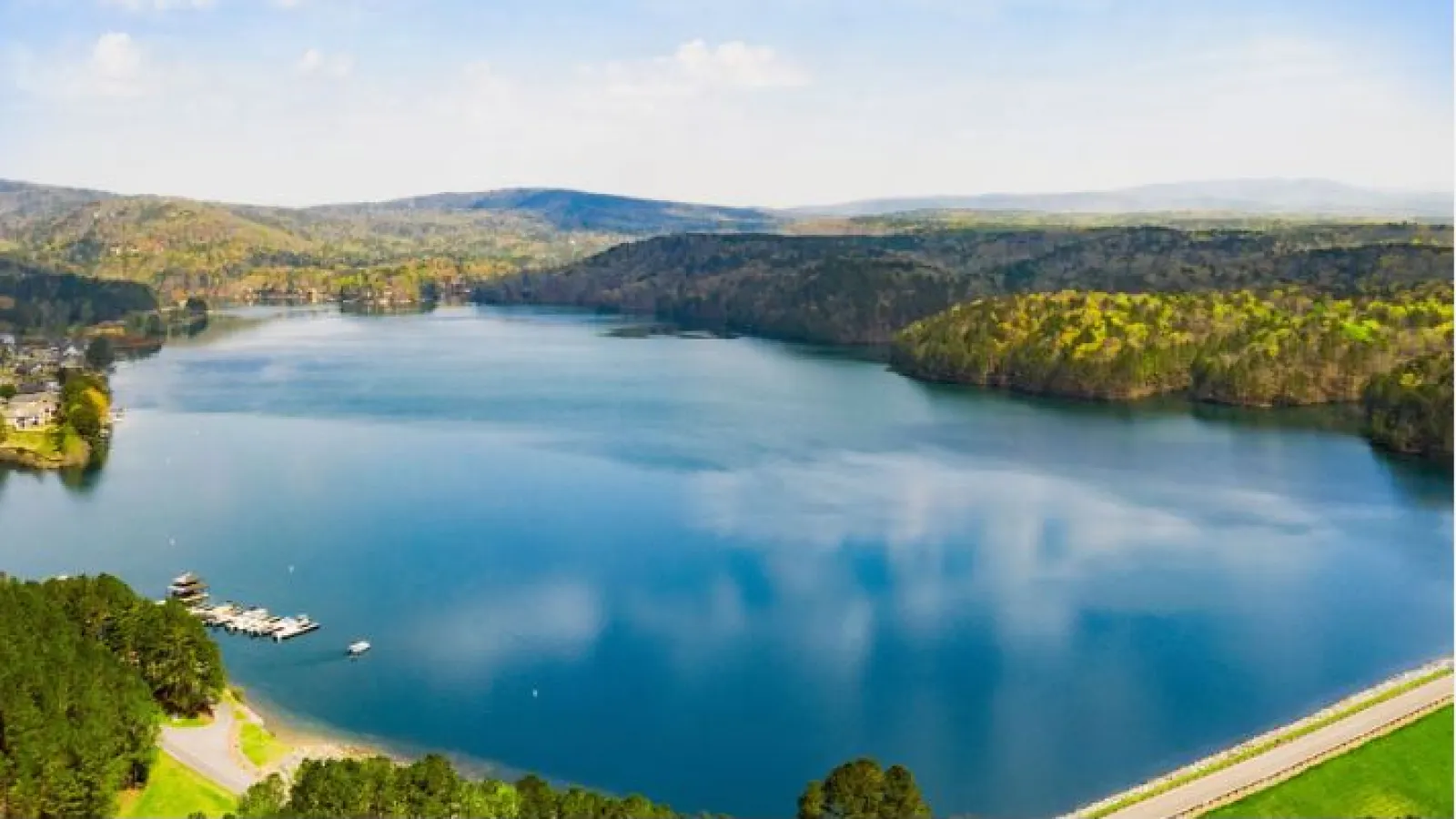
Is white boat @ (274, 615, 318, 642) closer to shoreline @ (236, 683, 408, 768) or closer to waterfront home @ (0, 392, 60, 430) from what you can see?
shoreline @ (236, 683, 408, 768)

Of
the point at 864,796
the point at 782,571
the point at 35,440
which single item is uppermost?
the point at 864,796

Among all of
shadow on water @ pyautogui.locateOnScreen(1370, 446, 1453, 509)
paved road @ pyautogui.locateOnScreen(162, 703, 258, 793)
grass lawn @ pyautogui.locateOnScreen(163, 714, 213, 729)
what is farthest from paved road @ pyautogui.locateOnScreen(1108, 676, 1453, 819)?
shadow on water @ pyautogui.locateOnScreen(1370, 446, 1453, 509)

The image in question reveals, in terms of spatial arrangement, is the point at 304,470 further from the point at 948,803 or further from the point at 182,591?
the point at 948,803

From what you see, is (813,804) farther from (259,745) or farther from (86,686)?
(86,686)

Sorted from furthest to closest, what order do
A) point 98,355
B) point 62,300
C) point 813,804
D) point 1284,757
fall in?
point 62,300 < point 98,355 < point 1284,757 < point 813,804

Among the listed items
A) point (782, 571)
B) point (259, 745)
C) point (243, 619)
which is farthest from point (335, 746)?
point (782, 571)

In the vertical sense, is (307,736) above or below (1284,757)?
below

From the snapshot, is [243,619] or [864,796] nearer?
[864,796]

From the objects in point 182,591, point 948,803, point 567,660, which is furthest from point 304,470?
point 948,803

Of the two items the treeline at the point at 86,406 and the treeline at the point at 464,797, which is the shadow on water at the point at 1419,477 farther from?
the treeline at the point at 86,406
